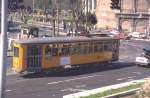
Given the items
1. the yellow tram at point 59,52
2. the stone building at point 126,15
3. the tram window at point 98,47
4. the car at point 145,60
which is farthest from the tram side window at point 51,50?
the stone building at point 126,15

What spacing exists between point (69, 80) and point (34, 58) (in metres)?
3.34

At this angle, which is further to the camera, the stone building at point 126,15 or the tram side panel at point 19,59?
the stone building at point 126,15

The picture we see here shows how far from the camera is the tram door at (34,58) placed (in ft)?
108

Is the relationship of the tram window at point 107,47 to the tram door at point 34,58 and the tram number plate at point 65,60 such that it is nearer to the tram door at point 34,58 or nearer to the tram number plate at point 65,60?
the tram number plate at point 65,60

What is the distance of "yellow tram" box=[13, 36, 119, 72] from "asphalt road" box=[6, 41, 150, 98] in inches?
25.6

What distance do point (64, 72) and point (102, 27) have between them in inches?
3473

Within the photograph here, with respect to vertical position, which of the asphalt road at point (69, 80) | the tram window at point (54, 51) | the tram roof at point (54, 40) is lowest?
the asphalt road at point (69, 80)

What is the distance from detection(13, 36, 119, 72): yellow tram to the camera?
1293 inches

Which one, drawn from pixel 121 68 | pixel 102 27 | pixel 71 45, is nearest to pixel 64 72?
pixel 71 45

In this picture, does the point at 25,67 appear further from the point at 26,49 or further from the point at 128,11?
the point at 128,11

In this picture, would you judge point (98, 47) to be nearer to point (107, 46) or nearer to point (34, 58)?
point (107, 46)

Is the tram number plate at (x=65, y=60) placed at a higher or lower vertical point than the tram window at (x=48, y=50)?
lower

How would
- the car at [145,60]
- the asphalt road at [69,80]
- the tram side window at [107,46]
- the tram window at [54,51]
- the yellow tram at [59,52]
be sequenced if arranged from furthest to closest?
the tram side window at [107,46] → the car at [145,60] → the tram window at [54,51] → the yellow tram at [59,52] → the asphalt road at [69,80]

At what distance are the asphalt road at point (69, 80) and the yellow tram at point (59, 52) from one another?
2.14 feet
